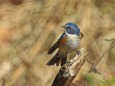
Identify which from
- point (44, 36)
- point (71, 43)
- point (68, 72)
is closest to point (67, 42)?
point (71, 43)

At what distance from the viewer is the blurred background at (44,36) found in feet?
22.0

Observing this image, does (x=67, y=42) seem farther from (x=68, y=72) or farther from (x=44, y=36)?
(x=44, y=36)

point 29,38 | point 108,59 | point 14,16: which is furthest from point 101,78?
point 14,16

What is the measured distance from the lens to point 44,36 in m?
6.98

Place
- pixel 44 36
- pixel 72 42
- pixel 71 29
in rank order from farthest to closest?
pixel 44 36 < pixel 71 29 < pixel 72 42

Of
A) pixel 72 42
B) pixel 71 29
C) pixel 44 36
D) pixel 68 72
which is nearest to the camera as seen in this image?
pixel 68 72

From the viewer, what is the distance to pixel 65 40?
4.97 m

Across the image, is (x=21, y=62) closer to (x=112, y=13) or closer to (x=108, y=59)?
(x=108, y=59)

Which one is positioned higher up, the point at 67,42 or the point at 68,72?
the point at 67,42

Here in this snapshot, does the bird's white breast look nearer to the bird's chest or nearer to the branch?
the bird's chest

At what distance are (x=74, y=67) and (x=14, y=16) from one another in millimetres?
3020

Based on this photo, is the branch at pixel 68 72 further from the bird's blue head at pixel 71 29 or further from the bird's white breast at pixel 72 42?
the bird's blue head at pixel 71 29

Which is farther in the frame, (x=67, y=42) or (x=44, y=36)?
(x=44, y=36)

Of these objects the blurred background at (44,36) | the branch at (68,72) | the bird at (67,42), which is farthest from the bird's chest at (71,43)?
the blurred background at (44,36)
